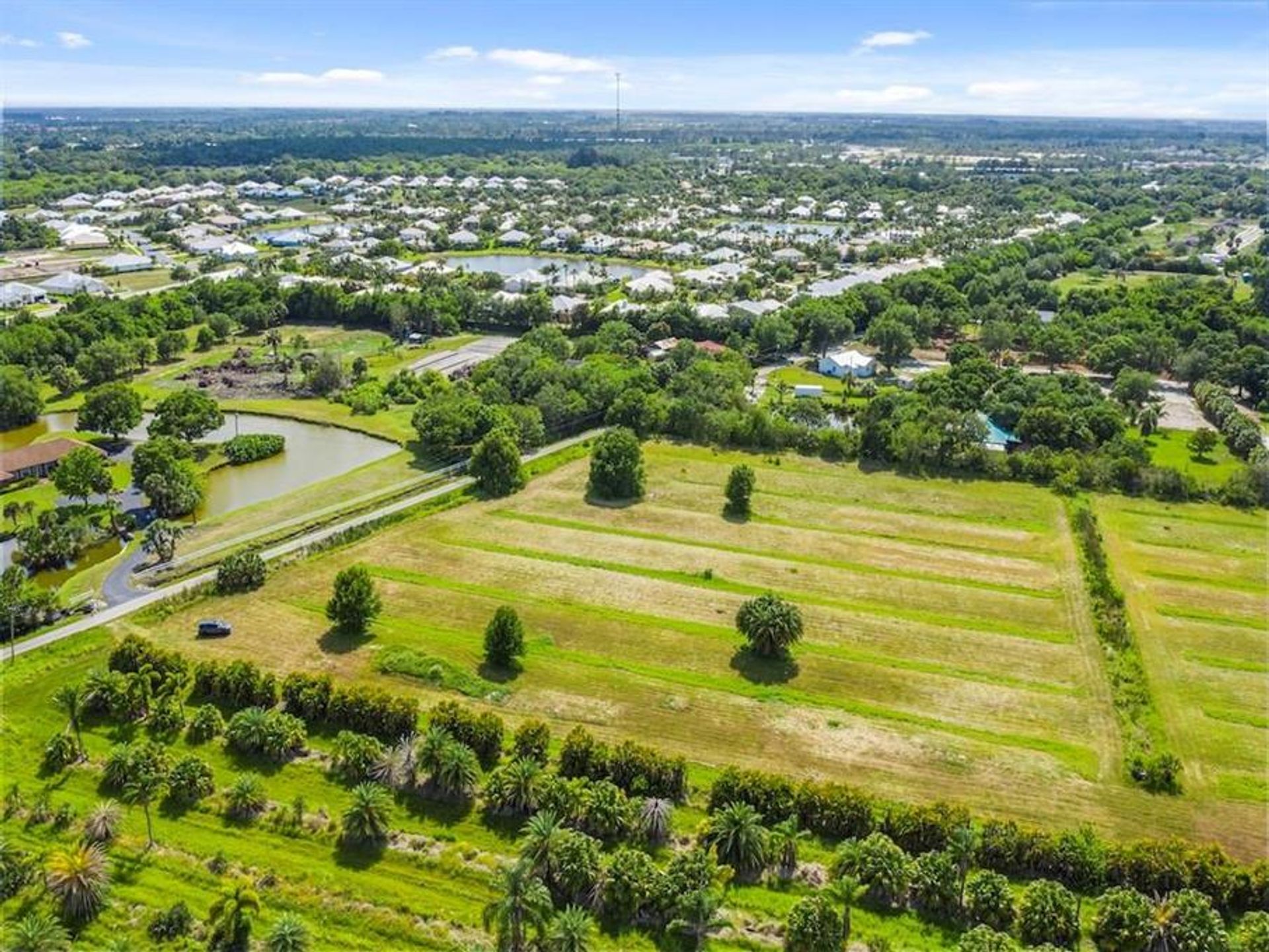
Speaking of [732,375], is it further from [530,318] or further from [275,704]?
[275,704]

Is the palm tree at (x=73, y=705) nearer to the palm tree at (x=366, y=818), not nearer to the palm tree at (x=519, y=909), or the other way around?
the palm tree at (x=366, y=818)

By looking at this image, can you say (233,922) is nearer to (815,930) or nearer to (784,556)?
(815,930)

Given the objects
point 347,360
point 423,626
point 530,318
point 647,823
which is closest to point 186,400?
point 347,360

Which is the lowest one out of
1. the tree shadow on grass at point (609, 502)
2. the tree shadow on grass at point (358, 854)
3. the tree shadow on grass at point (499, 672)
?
the tree shadow on grass at point (358, 854)

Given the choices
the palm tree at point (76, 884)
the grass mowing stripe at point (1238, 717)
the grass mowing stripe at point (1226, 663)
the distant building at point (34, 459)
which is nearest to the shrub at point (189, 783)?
the palm tree at point (76, 884)

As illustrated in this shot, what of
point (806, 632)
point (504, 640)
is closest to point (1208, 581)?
point (806, 632)
